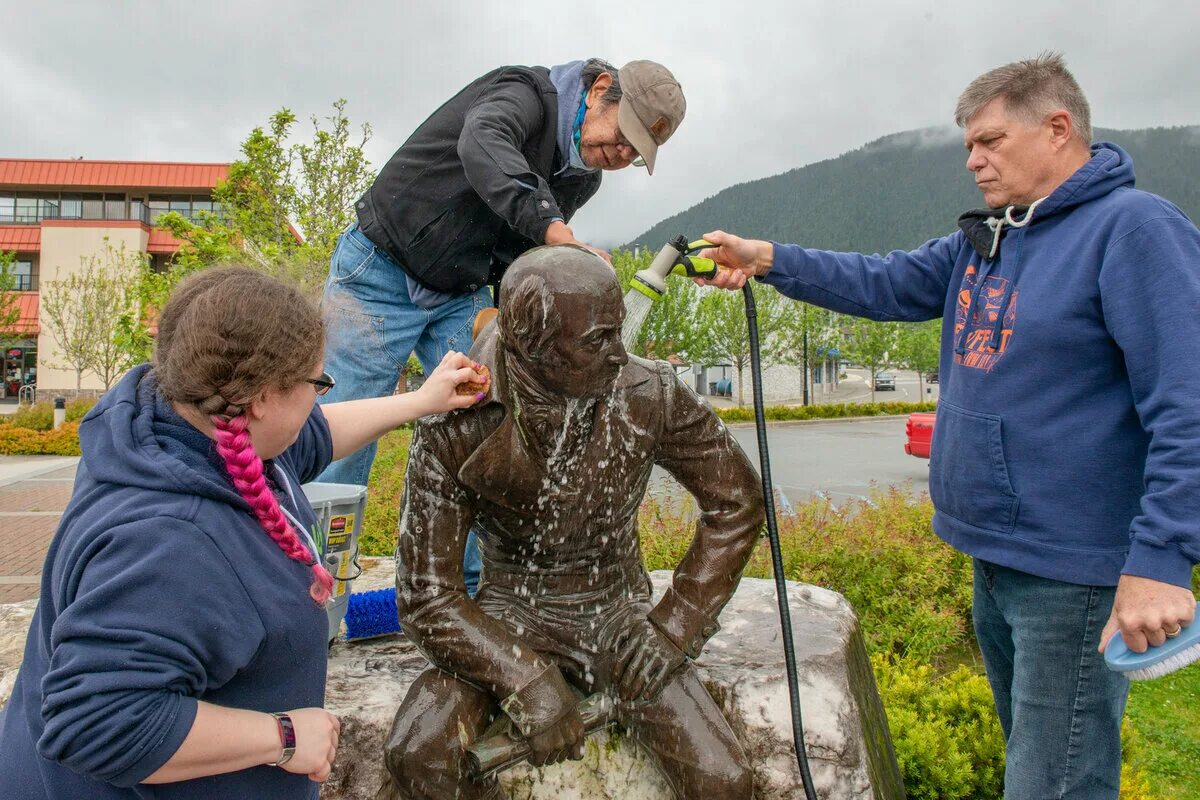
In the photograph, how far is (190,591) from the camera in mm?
1265

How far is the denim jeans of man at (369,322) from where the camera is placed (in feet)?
9.48

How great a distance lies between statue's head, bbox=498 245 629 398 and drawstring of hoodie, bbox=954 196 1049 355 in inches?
39.3

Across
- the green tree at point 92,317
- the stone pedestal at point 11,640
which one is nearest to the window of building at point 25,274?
the green tree at point 92,317

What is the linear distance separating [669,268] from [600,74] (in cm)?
72

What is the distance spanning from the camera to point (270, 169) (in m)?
12.8

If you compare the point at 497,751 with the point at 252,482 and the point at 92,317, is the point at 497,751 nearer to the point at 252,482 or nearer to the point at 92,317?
the point at 252,482

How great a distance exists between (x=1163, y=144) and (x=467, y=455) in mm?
187209

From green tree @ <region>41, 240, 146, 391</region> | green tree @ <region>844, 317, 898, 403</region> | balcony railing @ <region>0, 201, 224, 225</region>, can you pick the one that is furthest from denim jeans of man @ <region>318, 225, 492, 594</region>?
green tree @ <region>844, 317, 898, 403</region>

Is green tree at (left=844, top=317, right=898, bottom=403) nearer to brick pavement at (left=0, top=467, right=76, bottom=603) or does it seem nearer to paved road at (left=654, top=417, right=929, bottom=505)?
paved road at (left=654, top=417, right=929, bottom=505)

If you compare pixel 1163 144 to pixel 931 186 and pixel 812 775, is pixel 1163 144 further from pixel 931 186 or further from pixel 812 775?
pixel 812 775

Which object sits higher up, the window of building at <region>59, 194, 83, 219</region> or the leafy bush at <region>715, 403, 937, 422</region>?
the window of building at <region>59, 194, 83, 219</region>

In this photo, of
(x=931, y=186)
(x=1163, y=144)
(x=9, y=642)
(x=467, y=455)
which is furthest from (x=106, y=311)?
(x=1163, y=144)

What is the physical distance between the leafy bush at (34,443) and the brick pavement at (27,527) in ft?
10.9

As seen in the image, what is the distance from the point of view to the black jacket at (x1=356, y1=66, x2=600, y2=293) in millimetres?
2508
